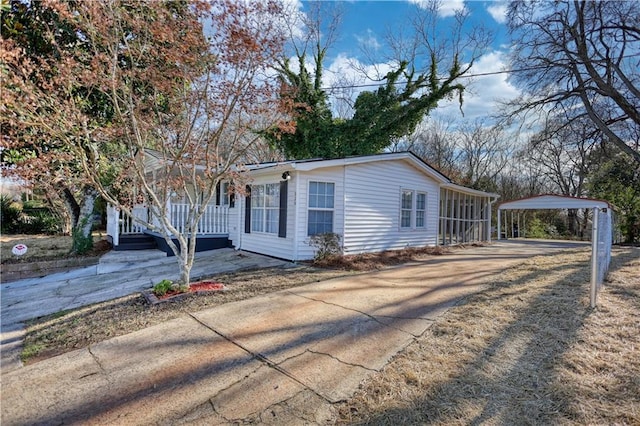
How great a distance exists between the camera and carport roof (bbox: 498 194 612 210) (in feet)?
51.5

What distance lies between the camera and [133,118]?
5.14 metres

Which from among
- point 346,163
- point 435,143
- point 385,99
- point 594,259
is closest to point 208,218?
point 346,163

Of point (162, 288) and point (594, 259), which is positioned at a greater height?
point (594, 259)

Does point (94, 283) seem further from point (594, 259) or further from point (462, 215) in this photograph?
point (462, 215)

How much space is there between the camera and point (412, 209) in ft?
39.6

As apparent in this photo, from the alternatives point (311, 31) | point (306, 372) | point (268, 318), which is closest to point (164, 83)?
point (268, 318)

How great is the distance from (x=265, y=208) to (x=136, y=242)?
196 inches

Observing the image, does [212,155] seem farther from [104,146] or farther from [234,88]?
[104,146]

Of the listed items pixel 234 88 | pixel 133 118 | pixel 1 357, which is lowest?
pixel 1 357

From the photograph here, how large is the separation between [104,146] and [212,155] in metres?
7.00

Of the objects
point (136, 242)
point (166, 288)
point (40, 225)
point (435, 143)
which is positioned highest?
point (435, 143)

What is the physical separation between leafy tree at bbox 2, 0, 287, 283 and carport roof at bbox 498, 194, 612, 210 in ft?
54.3

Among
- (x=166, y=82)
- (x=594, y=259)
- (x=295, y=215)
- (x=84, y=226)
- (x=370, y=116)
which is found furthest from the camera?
(x=370, y=116)

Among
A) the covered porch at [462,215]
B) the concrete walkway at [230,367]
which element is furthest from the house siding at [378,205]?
the concrete walkway at [230,367]
